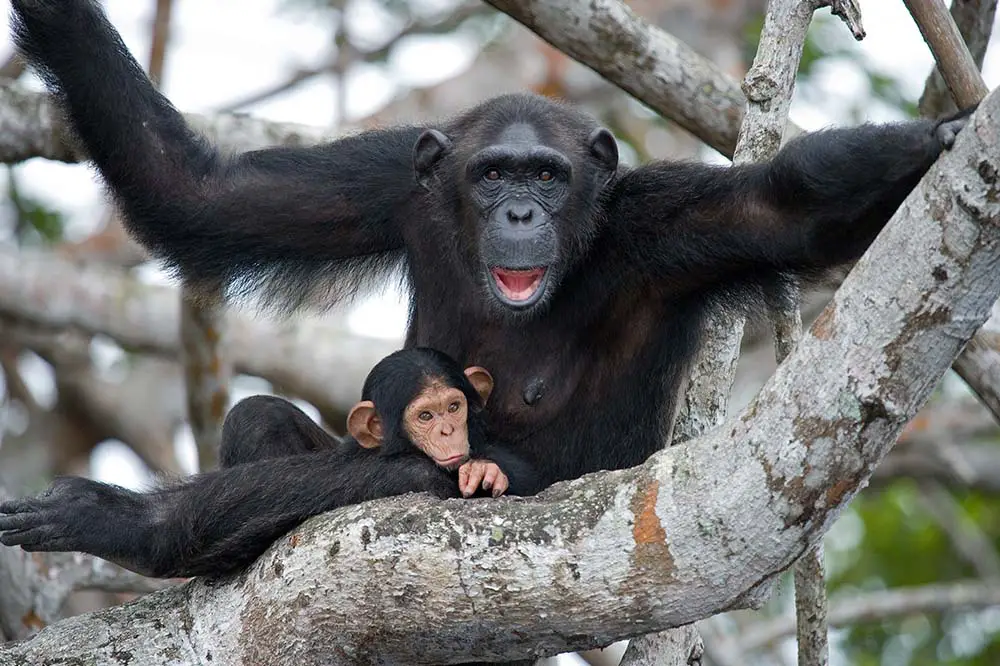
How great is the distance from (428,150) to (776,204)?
1804mm

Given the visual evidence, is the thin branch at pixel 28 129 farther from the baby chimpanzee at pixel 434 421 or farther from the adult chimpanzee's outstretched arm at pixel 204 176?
the baby chimpanzee at pixel 434 421

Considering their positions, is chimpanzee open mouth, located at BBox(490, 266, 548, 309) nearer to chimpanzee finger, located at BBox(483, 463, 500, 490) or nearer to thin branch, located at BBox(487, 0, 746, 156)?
chimpanzee finger, located at BBox(483, 463, 500, 490)

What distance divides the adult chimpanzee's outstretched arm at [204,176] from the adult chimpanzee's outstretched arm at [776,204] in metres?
1.35

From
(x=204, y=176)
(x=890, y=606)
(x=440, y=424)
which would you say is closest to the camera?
(x=440, y=424)

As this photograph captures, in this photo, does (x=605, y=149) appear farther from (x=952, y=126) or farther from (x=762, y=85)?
(x=952, y=126)

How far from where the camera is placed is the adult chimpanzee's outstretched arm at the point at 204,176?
6.59 meters

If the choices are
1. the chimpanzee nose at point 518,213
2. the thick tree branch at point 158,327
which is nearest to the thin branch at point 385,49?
the thick tree branch at point 158,327

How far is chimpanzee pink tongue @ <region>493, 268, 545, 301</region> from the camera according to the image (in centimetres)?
598

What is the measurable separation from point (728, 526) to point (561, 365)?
7.05 feet

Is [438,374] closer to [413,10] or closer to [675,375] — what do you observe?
[675,375]

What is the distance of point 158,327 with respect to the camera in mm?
13594

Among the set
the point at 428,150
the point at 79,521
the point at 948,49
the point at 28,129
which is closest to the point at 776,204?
the point at 948,49

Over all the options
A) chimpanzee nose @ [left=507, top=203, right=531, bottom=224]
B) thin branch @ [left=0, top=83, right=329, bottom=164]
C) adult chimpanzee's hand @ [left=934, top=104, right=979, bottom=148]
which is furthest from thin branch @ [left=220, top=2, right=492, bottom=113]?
adult chimpanzee's hand @ [left=934, top=104, right=979, bottom=148]

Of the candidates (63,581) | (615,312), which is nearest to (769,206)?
(615,312)
